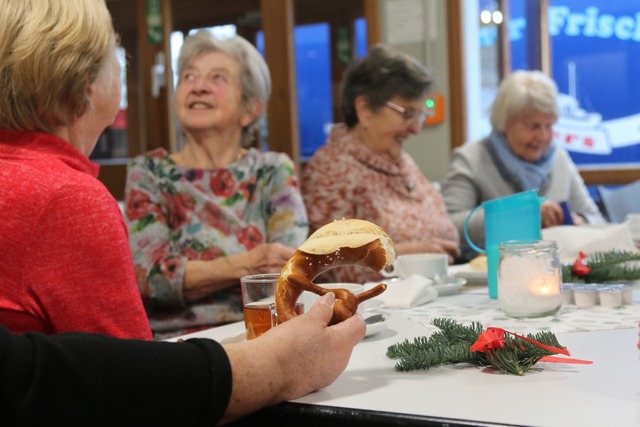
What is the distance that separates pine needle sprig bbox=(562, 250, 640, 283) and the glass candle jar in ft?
1.05

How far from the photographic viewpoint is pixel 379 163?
9.47 feet

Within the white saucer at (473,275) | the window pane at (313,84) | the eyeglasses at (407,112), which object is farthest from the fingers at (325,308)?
the window pane at (313,84)

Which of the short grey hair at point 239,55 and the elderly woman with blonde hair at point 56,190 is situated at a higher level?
the short grey hair at point 239,55

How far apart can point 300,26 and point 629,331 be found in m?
3.36

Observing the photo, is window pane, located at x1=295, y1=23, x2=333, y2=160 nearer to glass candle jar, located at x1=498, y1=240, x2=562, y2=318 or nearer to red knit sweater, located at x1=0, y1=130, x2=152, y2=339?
glass candle jar, located at x1=498, y1=240, x2=562, y2=318

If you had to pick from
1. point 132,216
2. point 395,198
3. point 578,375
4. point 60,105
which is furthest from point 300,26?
point 578,375

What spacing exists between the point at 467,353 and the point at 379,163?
1.85 m

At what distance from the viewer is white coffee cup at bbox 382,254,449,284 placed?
1.86 metres

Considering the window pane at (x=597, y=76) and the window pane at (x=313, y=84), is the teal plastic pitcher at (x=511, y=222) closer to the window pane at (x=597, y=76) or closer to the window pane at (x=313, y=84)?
the window pane at (x=313, y=84)

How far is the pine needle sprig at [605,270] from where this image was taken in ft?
5.74

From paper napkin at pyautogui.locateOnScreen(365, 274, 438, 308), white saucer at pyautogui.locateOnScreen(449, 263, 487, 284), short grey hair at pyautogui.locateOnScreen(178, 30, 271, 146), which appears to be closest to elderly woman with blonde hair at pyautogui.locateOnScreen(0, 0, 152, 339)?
paper napkin at pyautogui.locateOnScreen(365, 274, 438, 308)

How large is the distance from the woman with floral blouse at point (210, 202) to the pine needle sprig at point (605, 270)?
0.76m

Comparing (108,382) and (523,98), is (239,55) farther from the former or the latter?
(108,382)

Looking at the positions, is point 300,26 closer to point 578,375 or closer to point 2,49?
point 2,49
